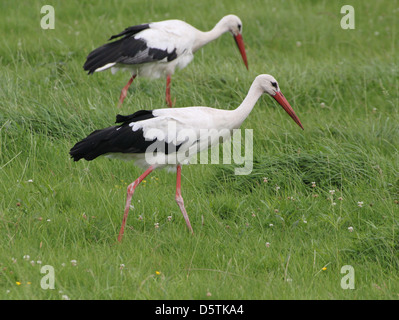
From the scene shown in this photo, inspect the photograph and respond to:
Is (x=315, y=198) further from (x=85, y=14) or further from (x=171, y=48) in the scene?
(x=85, y=14)

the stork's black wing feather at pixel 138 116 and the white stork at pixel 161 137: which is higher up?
the stork's black wing feather at pixel 138 116

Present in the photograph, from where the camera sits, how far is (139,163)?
523 centimetres

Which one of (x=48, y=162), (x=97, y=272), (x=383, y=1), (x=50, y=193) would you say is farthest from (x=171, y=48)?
(x=383, y=1)

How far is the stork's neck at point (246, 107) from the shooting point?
16.8 ft

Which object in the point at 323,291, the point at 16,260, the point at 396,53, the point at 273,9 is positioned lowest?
the point at 323,291

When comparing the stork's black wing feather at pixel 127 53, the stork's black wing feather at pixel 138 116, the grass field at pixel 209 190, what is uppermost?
the stork's black wing feather at pixel 127 53

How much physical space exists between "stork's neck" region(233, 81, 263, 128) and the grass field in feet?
1.91

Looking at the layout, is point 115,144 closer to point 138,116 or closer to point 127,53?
point 138,116

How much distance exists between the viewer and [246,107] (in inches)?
203

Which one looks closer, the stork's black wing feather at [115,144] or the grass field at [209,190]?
the grass field at [209,190]

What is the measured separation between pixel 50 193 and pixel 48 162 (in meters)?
0.71

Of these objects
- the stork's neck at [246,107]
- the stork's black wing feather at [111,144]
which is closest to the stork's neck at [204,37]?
the stork's neck at [246,107]

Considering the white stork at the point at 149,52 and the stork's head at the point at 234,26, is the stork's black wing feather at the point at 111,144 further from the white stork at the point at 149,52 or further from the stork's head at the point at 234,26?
the stork's head at the point at 234,26

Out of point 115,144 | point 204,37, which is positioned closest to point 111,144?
point 115,144
